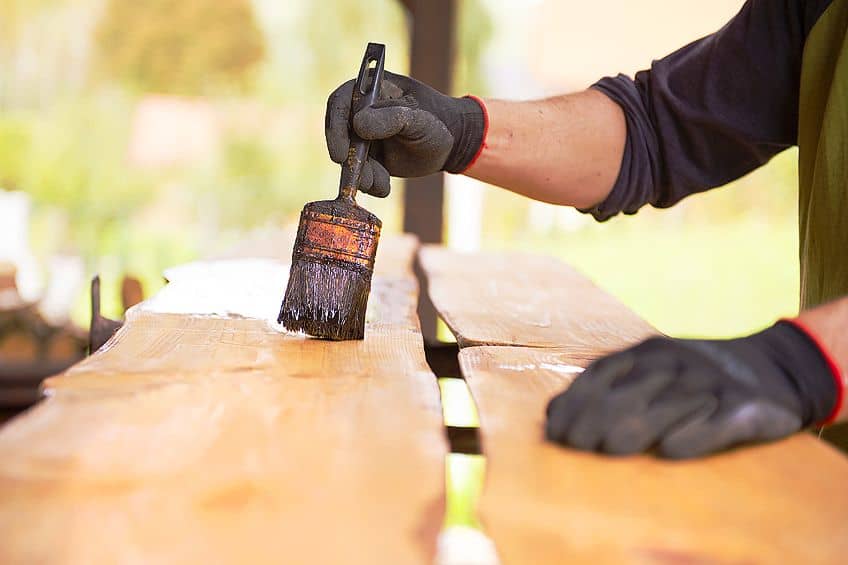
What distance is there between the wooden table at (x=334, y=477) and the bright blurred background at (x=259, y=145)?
17.5ft

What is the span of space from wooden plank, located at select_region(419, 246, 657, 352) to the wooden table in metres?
0.28

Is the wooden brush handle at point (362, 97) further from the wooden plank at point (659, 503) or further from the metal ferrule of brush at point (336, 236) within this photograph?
the wooden plank at point (659, 503)

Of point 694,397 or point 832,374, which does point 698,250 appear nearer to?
point 832,374

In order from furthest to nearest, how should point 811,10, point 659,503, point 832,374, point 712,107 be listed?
point 712,107
point 811,10
point 832,374
point 659,503

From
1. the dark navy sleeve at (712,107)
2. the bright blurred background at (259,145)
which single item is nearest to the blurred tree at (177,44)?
the bright blurred background at (259,145)

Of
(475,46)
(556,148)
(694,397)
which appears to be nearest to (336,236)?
(556,148)

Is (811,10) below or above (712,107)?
above

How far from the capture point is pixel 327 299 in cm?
158

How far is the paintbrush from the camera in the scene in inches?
62.4

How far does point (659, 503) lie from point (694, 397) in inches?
5.9

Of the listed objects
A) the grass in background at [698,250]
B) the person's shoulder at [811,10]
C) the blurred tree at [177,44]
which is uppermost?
the blurred tree at [177,44]

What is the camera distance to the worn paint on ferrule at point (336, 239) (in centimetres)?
159

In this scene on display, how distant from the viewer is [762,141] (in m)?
2.01

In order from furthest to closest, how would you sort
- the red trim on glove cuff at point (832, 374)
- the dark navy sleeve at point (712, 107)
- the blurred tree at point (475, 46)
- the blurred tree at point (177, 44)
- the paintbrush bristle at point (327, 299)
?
the blurred tree at point (475, 46), the blurred tree at point (177, 44), the dark navy sleeve at point (712, 107), the paintbrush bristle at point (327, 299), the red trim on glove cuff at point (832, 374)
